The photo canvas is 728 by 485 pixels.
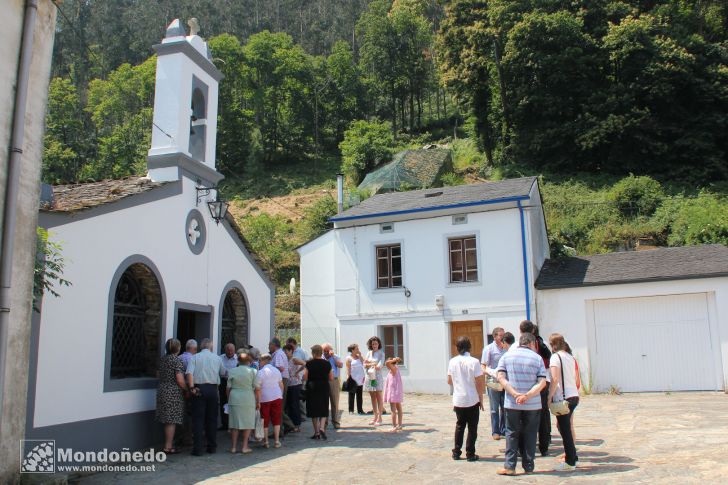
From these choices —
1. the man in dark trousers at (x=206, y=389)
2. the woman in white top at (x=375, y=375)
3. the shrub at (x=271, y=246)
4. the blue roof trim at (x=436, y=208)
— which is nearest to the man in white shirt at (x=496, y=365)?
the woman in white top at (x=375, y=375)

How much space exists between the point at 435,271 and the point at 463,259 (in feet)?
3.06

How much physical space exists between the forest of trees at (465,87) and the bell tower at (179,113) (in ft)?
37.3

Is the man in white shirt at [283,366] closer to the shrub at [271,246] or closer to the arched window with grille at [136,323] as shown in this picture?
the arched window with grille at [136,323]

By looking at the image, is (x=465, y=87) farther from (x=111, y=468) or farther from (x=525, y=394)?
(x=111, y=468)

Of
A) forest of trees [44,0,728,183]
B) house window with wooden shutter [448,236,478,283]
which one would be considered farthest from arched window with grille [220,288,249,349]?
forest of trees [44,0,728,183]

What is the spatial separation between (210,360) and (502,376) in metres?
4.34

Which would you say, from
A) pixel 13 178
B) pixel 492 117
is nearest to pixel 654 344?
pixel 13 178

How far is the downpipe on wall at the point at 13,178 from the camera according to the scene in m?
Answer: 5.64

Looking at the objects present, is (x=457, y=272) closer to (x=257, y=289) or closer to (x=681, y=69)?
(x=257, y=289)

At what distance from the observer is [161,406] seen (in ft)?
29.4

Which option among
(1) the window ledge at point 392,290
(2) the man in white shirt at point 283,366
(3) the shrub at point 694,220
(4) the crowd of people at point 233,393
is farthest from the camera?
(3) the shrub at point 694,220

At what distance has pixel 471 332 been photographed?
18766mm

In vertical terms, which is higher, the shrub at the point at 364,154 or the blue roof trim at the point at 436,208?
the shrub at the point at 364,154

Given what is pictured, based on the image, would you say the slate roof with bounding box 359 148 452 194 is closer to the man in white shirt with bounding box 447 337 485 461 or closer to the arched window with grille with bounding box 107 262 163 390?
the arched window with grille with bounding box 107 262 163 390
